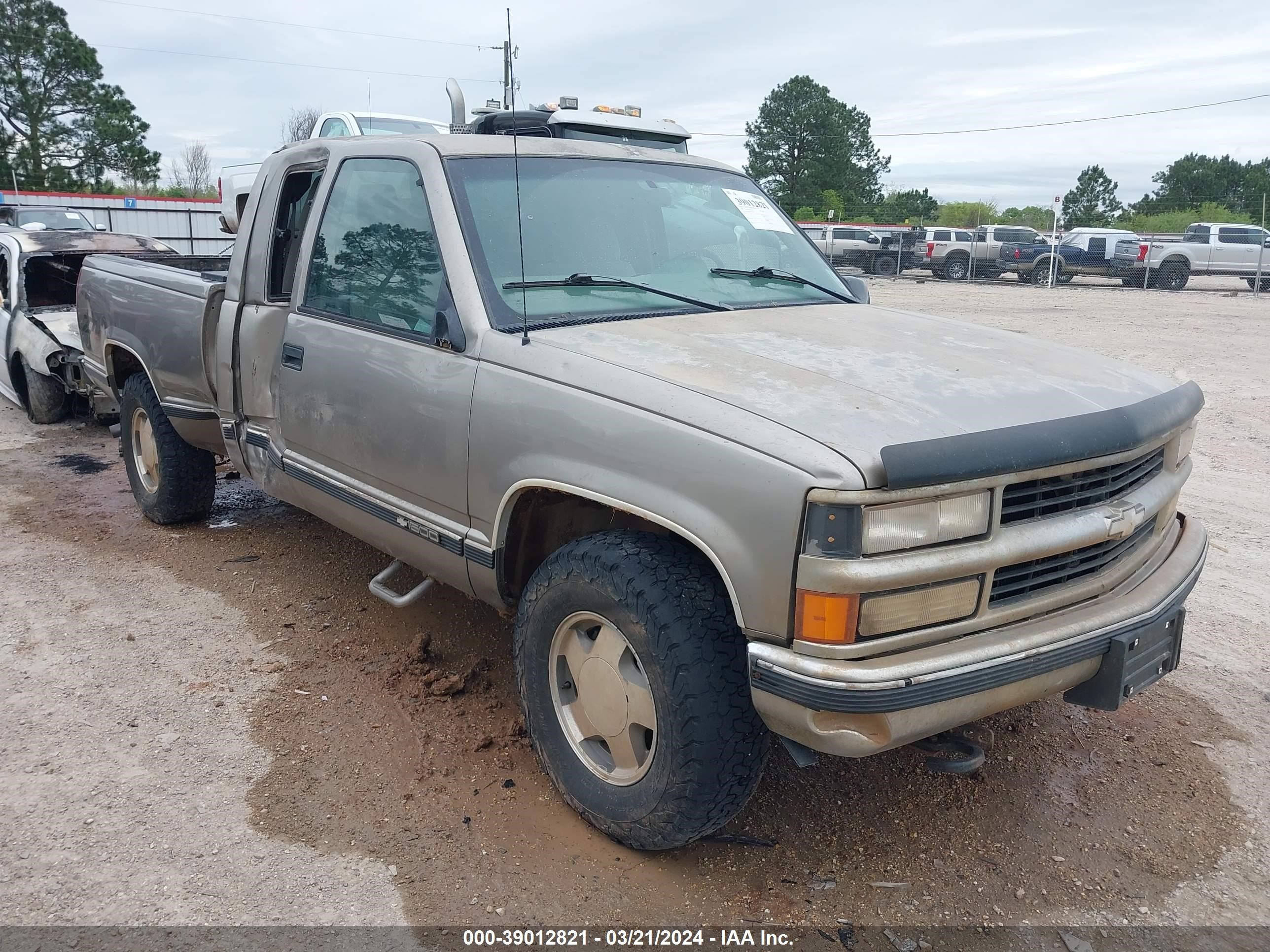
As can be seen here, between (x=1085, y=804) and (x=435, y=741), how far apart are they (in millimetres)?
2123

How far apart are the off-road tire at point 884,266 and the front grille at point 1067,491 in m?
29.3

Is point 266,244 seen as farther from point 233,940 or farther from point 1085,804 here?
point 1085,804

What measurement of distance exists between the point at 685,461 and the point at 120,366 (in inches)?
176

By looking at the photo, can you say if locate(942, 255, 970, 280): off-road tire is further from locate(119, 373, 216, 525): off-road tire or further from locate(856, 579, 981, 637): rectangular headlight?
locate(856, 579, 981, 637): rectangular headlight

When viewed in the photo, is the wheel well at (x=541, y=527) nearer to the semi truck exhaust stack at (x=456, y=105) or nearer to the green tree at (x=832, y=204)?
the semi truck exhaust stack at (x=456, y=105)

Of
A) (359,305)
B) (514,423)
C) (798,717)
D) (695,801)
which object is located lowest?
(695,801)

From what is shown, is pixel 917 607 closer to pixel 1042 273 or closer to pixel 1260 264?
A: pixel 1260 264

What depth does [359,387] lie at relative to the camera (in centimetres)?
355

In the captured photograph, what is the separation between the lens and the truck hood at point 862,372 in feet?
8.02

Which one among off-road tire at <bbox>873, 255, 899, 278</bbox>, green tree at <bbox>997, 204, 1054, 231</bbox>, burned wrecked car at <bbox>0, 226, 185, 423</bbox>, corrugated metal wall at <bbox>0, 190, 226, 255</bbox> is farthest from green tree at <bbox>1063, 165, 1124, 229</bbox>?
burned wrecked car at <bbox>0, 226, 185, 423</bbox>

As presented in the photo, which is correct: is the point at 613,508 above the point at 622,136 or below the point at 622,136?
below

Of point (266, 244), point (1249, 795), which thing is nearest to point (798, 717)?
point (1249, 795)

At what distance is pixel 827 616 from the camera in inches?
90.0

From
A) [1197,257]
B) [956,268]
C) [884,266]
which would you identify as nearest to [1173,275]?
[1197,257]
